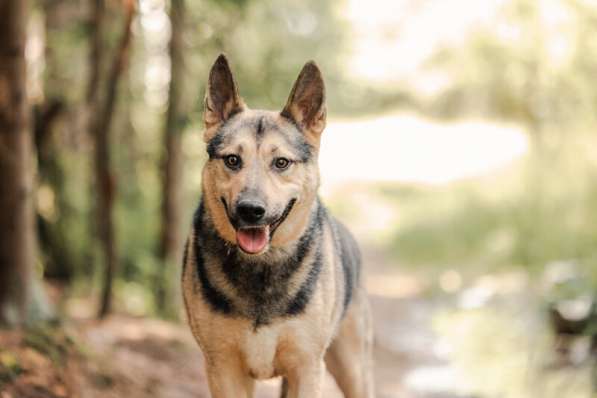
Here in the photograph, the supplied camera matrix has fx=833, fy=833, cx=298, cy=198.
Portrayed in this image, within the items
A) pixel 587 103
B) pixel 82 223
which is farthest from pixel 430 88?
pixel 82 223

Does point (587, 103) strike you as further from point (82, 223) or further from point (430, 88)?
point (430, 88)

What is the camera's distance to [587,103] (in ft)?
42.4

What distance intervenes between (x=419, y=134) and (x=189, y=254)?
27230mm

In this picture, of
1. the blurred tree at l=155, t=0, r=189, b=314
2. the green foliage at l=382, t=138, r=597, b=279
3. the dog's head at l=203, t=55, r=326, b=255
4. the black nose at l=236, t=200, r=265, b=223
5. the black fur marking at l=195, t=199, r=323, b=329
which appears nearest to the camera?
the black nose at l=236, t=200, r=265, b=223

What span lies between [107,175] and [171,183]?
5.61 feet

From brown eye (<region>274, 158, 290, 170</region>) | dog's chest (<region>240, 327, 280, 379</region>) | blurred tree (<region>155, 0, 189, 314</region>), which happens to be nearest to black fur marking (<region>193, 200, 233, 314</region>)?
dog's chest (<region>240, 327, 280, 379</region>)

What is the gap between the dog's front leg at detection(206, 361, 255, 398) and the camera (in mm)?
4418

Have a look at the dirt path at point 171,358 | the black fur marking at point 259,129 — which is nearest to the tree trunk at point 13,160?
the dirt path at point 171,358

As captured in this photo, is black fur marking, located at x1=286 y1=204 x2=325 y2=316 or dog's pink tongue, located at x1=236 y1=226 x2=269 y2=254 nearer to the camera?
dog's pink tongue, located at x1=236 y1=226 x2=269 y2=254

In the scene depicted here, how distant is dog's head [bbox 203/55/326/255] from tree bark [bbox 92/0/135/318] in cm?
288

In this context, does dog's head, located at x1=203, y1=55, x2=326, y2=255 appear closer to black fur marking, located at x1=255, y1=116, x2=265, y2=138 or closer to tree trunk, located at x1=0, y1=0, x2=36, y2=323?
black fur marking, located at x1=255, y1=116, x2=265, y2=138

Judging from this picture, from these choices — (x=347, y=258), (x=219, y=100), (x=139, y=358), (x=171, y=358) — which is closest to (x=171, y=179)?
(x=171, y=358)

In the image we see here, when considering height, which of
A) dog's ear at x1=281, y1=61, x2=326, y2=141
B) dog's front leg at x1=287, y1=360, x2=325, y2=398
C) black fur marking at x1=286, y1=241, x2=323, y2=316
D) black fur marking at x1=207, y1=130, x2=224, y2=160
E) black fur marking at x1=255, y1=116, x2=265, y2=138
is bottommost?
dog's front leg at x1=287, y1=360, x2=325, y2=398

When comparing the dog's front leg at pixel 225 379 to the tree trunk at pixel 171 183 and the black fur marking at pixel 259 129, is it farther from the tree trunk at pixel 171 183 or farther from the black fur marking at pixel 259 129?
the tree trunk at pixel 171 183
